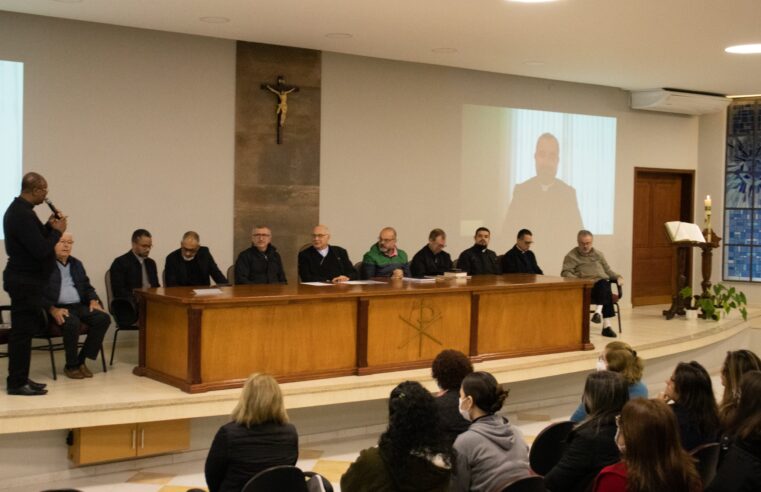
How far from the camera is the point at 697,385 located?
3.72m

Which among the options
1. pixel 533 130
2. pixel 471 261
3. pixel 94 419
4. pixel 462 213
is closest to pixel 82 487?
pixel 94 419

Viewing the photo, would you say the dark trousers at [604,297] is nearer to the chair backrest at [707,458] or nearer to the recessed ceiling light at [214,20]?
the recessed ceiling light at [214,20]

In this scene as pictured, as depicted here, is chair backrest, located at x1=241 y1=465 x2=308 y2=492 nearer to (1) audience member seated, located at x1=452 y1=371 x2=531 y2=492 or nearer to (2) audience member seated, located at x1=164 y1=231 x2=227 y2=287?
(1) audience member seated, located at x1=452 y1=371 x2=531 y2=492

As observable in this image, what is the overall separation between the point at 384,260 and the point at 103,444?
3273mm

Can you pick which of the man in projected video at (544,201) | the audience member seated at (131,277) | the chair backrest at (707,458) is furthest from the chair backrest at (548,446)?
the man in projected video at (544,201)

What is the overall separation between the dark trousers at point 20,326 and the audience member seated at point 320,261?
8.43ft

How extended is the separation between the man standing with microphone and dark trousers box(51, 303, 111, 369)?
15.1 inches

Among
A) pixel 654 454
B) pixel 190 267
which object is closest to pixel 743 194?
pixel 190 267

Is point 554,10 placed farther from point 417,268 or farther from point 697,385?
point 697,385

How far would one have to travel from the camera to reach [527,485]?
3.04 metres

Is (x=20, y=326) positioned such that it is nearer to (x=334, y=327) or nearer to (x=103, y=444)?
(x=103, y=444)

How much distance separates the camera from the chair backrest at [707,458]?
350 centimetres

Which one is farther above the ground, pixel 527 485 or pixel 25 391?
pixel 527 485

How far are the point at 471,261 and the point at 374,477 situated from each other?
607 centimetres
